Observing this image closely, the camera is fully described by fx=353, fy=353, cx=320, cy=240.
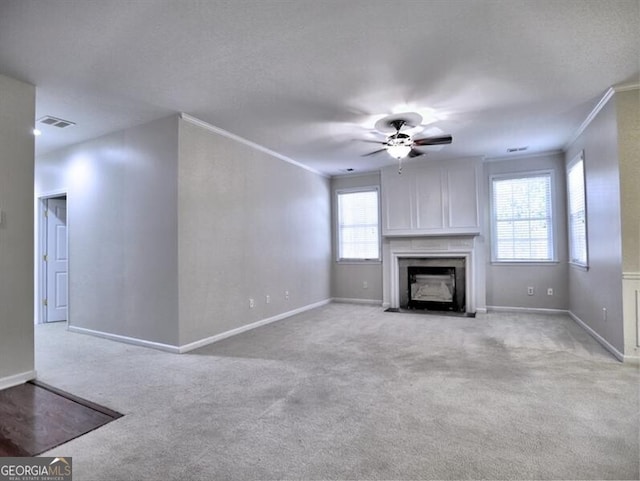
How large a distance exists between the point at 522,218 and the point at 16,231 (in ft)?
22.6

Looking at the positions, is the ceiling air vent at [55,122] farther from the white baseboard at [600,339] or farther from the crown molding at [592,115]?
the white baseboard at [600,339]

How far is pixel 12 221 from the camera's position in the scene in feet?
10.3

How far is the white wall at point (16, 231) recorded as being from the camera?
3.08 metres

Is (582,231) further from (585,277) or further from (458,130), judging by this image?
(458,130)

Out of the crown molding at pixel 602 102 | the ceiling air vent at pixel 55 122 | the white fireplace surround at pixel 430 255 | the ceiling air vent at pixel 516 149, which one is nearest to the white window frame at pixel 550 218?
the white fireplace surround at pixel 430 255

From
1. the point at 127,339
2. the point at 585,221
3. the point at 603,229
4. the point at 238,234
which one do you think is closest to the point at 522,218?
the point at 585,221

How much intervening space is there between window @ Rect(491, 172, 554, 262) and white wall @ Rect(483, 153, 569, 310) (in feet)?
0.32

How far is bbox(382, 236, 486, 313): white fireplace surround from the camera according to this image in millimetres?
6230

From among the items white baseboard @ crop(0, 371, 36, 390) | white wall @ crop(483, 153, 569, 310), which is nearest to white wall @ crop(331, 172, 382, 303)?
white wall @ crop(483, 153, 569, 310)

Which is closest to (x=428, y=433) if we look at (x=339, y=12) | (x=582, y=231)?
(x=339, y=12)

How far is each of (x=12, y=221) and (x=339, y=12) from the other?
3.27 meters

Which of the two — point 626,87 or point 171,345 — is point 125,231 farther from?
point 626,87

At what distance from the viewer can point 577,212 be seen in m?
5.10

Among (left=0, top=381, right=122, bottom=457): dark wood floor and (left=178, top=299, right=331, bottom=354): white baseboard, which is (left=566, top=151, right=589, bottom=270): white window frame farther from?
(left=0, top=381, right=122, bottom=457): dark wood floor
